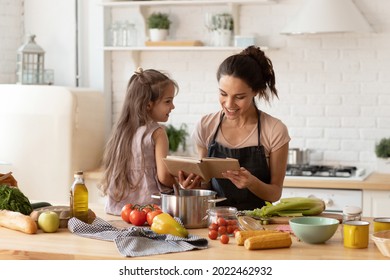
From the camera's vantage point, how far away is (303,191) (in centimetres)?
536

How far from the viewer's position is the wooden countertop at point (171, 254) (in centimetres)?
285

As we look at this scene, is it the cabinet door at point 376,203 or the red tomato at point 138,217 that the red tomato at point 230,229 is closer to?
the red tomato at point 138,217

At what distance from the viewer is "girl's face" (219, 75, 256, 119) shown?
151 inches

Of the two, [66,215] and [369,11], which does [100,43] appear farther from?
[66,215]

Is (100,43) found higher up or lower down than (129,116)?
higher up

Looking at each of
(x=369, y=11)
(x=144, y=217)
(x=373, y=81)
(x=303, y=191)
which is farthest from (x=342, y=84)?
(x=144, y=217)

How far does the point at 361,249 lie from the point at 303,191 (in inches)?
94.8

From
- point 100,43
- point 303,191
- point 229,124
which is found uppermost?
point 100,43

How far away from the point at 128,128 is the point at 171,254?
1.14 metres

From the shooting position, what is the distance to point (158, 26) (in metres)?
6.06

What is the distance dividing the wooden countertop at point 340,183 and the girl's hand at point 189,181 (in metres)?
1.77

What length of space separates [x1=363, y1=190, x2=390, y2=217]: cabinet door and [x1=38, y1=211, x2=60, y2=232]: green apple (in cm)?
263

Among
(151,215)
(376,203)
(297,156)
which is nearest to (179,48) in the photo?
(297,156)

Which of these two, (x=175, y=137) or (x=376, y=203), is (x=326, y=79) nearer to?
(x=376, y=203)
